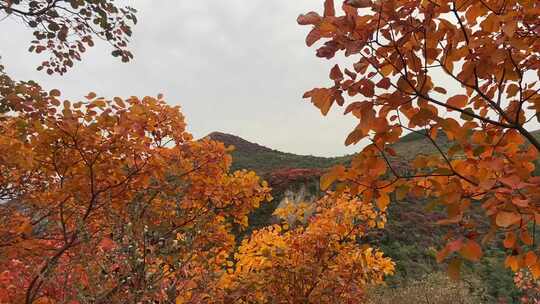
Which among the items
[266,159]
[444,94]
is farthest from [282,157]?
[444,94]

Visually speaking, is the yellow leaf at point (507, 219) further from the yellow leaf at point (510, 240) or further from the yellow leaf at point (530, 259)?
the yellow leaf at point (530, 259)

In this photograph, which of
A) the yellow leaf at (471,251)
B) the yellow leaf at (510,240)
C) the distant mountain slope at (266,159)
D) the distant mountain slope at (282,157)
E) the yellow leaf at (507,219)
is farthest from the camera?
the distant mountain slope at (266,159)

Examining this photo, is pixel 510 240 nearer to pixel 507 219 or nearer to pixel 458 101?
pixel 507 219

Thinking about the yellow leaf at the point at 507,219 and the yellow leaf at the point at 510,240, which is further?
the yellow leaf at the point at 510,240

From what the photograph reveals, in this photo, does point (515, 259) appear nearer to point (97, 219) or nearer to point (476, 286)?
point (97, 219)

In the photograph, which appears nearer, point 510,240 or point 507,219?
point 507,219

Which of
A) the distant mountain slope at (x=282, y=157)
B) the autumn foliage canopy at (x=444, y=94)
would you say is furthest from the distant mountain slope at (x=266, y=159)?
the autumn foliage canopy at (x=444, y=94)

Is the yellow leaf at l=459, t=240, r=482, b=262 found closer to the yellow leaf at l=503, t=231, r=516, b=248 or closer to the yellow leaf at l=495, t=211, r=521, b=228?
the yellow leaf at l=495, t=211, r=521, b=228

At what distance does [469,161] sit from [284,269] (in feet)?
10.5

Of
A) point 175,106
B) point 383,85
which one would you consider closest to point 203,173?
point 175,106

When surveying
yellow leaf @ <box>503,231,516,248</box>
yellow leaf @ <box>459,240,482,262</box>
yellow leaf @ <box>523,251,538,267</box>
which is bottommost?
yellow leaf @ <box>523,251,538,267</box>

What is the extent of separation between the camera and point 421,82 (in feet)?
5.26

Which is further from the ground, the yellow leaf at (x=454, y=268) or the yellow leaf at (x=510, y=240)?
the yellow leaf at (x=510, y=240)

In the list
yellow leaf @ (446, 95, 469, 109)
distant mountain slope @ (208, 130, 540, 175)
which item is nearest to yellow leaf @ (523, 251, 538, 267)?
yellow leaf @ (446, 95, 469, 109)
